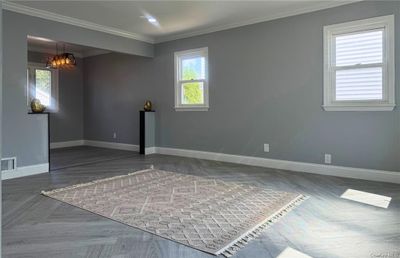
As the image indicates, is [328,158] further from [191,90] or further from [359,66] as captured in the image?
[191,90]

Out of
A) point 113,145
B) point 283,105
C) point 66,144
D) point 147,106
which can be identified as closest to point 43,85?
point 66,144

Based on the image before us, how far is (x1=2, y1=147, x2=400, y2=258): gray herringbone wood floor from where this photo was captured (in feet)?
6.93

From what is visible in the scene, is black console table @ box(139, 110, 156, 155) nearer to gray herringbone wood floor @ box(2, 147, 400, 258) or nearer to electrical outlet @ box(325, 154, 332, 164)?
gray herringbone wood floor @ box(2, 147, 400, 258)

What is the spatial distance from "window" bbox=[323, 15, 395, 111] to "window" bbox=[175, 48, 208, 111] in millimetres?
2319

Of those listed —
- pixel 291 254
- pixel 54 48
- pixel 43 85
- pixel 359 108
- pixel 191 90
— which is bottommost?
pixel 291 254

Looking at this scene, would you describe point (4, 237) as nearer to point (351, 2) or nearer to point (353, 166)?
point (353, 166)

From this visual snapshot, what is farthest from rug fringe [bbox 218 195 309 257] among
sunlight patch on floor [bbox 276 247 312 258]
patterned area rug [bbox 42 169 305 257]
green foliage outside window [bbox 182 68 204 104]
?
green foliage outside window [bbox 182 68 204 104]

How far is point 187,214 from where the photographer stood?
284 cm

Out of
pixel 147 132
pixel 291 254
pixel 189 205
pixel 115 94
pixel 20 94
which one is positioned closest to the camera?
pixel 291 254

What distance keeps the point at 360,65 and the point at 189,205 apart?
3035mm

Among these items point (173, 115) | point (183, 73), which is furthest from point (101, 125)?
point (183, 73)

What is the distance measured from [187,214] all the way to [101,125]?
5774mm

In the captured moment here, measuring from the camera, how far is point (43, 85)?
7551mm

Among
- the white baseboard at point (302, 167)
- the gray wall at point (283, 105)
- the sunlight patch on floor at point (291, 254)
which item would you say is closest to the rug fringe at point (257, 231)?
the sunlight patch on floor at point (291, 254)
